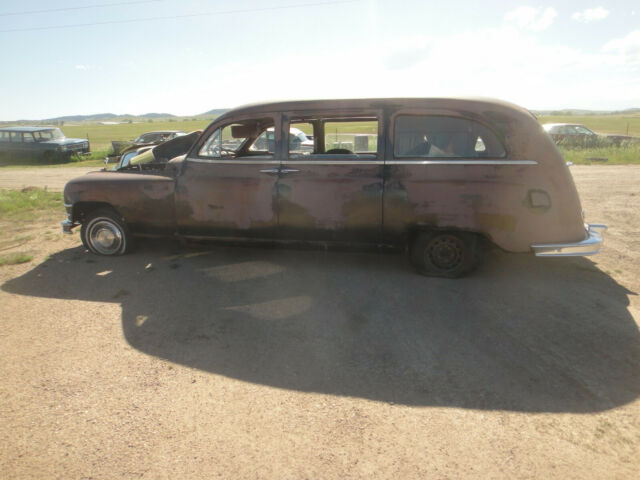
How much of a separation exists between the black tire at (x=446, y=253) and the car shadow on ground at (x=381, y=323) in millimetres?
148

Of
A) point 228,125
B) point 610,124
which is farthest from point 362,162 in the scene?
point 610,124

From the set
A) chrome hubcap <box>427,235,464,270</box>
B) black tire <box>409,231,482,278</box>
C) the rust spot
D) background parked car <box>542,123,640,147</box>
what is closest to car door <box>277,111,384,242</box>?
black tire <box>409,231,482,278</box>

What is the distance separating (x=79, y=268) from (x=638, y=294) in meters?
5.91

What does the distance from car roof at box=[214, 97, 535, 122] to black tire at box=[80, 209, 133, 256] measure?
88.2 inches

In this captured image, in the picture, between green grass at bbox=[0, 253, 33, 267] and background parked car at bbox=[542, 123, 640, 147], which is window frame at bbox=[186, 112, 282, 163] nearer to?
green grass at bbox=[0, 253, 33, 267]

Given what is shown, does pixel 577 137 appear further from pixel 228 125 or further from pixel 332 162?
pixel 228 125

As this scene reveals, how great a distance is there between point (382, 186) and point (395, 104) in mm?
825

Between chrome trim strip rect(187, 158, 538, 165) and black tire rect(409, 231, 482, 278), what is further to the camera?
black tire rect(409, 231, 482, 278)

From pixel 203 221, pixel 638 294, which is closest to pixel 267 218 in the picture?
pixel 203 221

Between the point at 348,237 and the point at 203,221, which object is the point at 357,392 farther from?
the point at 203,221

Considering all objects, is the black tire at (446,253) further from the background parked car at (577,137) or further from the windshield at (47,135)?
the windshield at (47,135)

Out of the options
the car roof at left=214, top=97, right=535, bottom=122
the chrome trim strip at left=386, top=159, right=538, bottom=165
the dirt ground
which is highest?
the car roof at left=214, top=97, right=535, bottom=122

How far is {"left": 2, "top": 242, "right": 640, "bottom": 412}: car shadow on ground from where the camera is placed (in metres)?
2.66

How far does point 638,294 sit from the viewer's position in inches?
156
